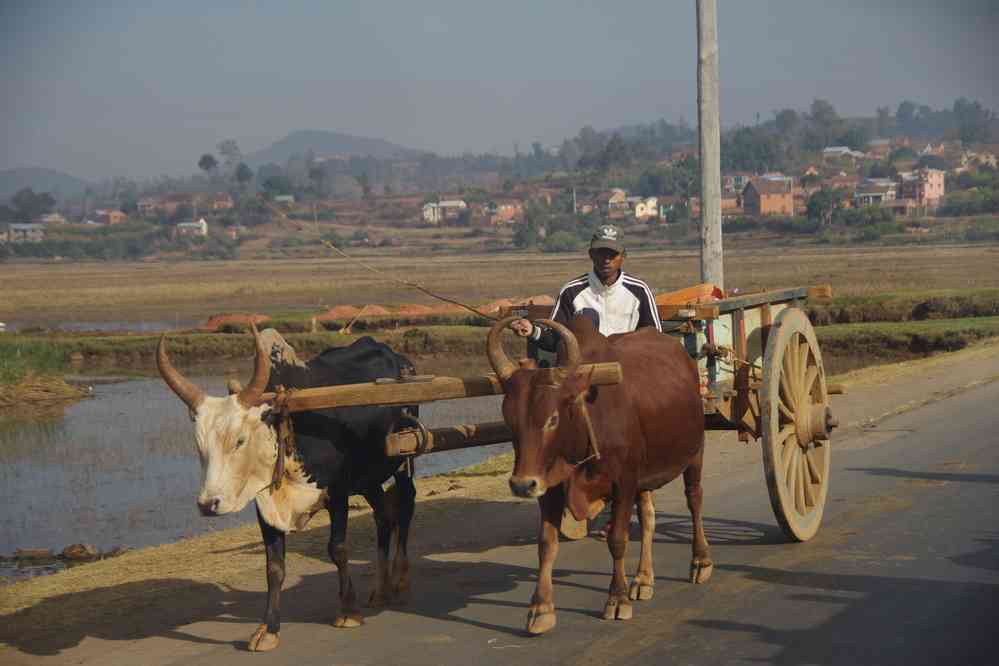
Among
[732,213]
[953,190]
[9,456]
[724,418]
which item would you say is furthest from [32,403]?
[953,190]

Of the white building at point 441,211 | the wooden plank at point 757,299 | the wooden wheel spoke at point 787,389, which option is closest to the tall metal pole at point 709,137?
the wooden plank at point 757,299

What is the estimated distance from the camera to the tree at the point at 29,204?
175 metres

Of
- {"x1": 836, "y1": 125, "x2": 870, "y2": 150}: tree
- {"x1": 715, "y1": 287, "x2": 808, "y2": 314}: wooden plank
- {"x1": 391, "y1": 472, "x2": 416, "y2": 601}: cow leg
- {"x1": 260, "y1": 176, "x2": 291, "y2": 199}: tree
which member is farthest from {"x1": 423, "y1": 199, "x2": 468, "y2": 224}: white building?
{"x1": 391, "y1": 472, "x2": 416, "y2": 601}: cow leg

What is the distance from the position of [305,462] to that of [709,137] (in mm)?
8247

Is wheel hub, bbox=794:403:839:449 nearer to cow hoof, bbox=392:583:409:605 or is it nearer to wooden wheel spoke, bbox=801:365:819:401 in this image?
wooden wheel spoke, bbox=801:365:819:401

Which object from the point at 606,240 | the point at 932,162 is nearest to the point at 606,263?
the point at 606,240

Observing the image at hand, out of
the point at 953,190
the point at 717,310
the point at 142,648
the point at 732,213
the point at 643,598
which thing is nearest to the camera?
the point at 142,648

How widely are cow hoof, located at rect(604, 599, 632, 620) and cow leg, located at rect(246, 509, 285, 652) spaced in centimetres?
176

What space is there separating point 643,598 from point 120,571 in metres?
3.91

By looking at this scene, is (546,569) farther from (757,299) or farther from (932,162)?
(932,162)

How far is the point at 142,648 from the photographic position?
24.4ft

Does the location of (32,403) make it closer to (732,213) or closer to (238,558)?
(238,558)

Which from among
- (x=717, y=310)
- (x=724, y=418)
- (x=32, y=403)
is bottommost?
(x=32, y=403)

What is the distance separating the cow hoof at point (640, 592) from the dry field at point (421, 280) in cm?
3234
